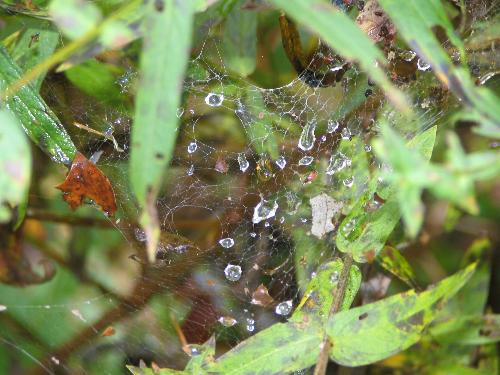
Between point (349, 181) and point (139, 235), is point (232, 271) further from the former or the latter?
point (349, 181)

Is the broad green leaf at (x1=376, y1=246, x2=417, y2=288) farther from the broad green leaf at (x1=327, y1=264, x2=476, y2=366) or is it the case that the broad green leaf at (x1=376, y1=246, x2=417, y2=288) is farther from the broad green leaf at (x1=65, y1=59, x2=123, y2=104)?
the broad green leaf at (x1=65, y1=59, x2=123, y2=104)

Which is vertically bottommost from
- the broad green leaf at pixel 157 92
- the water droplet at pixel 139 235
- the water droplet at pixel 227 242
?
the broad green leaf at pixel 157 92

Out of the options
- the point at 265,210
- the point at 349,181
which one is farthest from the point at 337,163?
the point at 265,210

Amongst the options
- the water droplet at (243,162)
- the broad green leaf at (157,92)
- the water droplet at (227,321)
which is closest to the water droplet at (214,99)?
the water droplet at (243,162)

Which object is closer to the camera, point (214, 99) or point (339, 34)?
point (339, 34)

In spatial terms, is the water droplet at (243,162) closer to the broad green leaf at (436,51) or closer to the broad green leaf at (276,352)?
the broad green leaf at (276,352)
